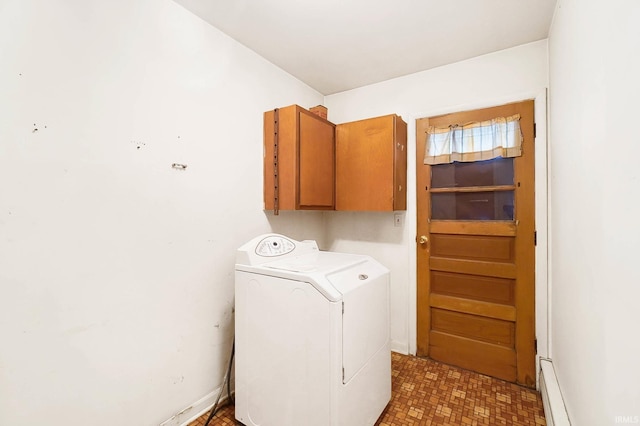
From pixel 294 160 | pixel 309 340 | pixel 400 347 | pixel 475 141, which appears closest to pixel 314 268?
pixel 309 340

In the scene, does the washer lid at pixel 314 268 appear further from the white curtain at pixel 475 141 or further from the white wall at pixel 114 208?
the white curtain at pixel 475 141

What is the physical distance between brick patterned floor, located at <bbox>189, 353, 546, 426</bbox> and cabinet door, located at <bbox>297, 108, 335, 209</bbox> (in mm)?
1497

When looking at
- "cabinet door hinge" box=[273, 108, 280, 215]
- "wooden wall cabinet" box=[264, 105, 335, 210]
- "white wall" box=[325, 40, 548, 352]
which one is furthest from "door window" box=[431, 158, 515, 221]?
"cabinet door hinge" box=[273, 108, 280, 215]

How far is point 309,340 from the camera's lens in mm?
1431

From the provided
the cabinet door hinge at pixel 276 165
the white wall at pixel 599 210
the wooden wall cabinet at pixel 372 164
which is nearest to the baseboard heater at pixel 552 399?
the white wall at pixel 599 210

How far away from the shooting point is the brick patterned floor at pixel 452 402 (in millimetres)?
1737

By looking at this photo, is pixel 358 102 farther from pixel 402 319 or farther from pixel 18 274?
pixel 18 274

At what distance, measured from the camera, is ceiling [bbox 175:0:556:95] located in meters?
1.72

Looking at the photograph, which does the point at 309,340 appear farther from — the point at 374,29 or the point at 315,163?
the point at 374,29

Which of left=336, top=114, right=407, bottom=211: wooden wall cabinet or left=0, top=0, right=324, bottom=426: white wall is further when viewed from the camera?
left=336, top=114, right=407, bottom=211: wooden wall cabinet

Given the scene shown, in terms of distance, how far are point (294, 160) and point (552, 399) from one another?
6.85 feet

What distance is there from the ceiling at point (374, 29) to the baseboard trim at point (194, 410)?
2437 mm

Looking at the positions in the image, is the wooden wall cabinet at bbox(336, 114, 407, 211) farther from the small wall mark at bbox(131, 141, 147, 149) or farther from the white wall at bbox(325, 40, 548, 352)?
the small wall mark at bbox(131, 141, 147, 149)

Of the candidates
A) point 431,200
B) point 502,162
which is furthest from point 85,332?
point 502,162
